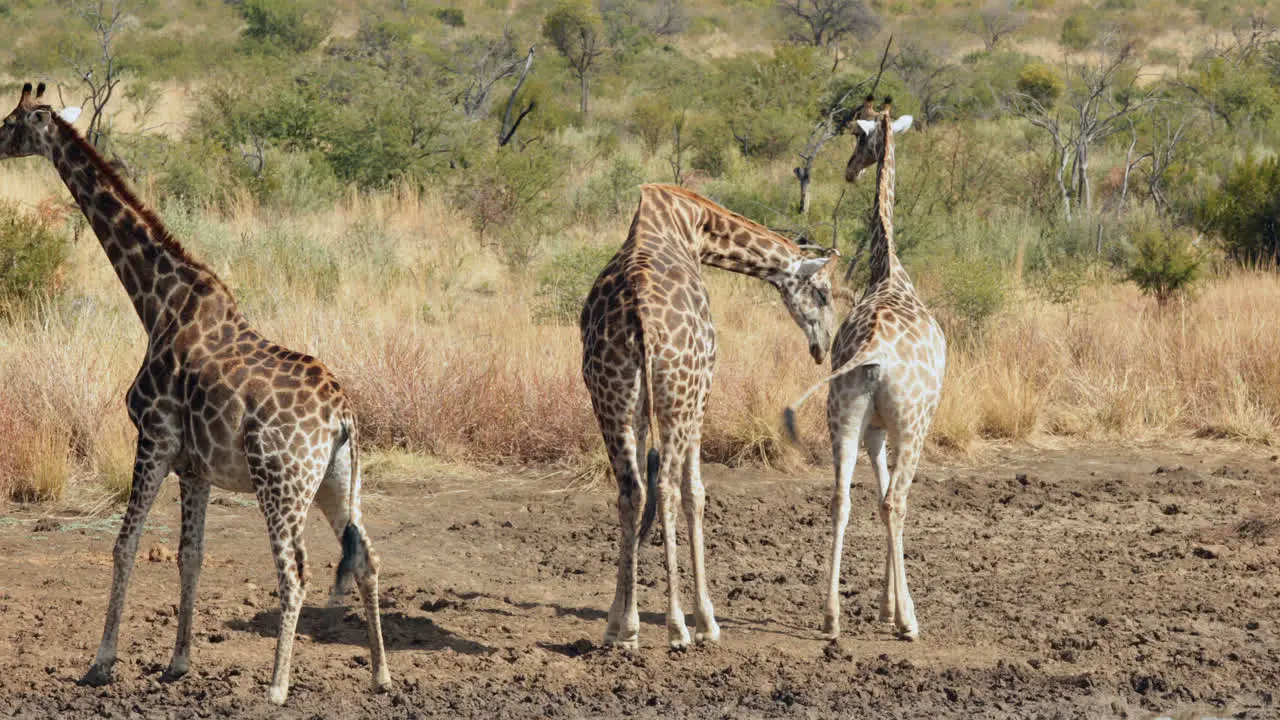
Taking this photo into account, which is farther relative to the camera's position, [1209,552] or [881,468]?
[1209,552]

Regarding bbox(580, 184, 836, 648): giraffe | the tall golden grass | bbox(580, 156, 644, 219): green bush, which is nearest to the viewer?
bbox(580, 184, 836, 648): giraffe

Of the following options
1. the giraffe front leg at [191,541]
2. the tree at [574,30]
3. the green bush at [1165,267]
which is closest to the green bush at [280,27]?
the tree at [574,30]

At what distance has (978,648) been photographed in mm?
6723

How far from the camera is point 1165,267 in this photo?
13500 mm

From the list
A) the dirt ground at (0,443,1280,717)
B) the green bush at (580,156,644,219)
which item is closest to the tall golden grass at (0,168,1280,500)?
the dirt ground at (0,443,1280,717)

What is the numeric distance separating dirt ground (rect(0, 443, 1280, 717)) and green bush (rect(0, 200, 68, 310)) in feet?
13.0

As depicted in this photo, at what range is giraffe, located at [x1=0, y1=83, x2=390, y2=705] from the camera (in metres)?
5.38

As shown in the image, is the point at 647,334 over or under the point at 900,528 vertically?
over

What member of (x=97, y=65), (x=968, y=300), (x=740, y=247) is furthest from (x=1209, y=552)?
(x=97, y=65)

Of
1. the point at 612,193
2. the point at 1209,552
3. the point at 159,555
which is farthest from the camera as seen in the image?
the point at 612,193

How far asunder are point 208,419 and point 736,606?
3.04 meters

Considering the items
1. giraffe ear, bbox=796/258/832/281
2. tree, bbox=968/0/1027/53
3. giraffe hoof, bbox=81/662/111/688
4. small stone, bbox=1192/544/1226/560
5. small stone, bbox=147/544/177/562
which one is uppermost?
tree, bbox=968/0/1027/53

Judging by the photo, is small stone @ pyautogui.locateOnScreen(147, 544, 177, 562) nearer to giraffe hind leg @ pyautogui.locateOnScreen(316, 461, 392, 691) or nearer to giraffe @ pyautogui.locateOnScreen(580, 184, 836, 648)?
giraffe hind leg @ pyautogui.locateOnScreen(316, 461, 392, 691)

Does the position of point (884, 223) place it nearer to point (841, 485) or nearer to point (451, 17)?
point (841, 485)
